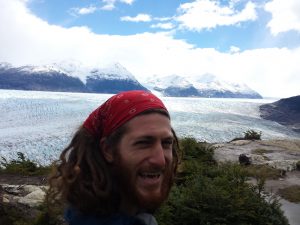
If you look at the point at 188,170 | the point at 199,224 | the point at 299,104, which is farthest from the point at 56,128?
the point at 299,104

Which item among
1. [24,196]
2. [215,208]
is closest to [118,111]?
[215,208]

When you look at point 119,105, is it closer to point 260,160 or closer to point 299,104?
point 260,160

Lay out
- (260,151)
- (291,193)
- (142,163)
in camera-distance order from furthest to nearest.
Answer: (260,151), (291,193), (142,163)

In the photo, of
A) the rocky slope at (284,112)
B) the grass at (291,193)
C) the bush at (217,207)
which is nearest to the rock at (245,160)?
the grass at (291,193)

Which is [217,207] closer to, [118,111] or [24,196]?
[24,196]

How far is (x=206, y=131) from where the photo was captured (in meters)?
49.0

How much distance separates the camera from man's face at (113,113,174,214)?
5.97ft

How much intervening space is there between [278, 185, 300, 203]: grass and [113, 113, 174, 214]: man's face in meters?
11.7

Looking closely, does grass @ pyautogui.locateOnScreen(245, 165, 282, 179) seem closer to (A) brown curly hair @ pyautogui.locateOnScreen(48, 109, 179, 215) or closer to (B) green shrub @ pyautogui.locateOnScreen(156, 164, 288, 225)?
(B) green shrub @ pyautogui.locateOnScreen(156, 164, 288, 225)

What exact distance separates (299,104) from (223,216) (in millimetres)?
116307

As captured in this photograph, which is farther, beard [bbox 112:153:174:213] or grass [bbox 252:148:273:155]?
grass [bbox 252:148:273:155]

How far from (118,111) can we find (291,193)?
40.9ft

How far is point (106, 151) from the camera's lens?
192cm

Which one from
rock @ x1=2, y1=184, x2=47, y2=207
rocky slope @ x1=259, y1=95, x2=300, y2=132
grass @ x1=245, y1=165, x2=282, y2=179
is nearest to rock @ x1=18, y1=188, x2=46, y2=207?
rock @ x1=2, y1=184, x2=47, y2=207
